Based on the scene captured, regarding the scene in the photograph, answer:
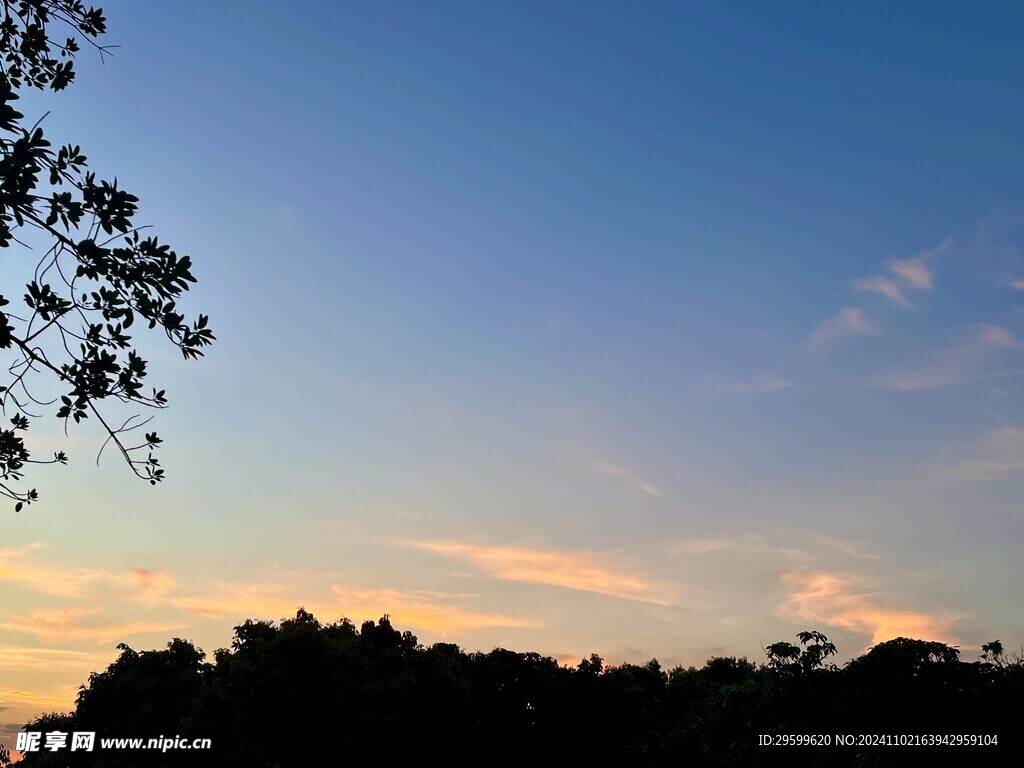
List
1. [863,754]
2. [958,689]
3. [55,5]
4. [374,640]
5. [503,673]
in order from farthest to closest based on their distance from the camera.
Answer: [503,673] < [374,640] < [958,689] < [863,754] < [55,5]

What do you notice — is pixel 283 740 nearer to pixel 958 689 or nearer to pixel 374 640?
pixel 374 640

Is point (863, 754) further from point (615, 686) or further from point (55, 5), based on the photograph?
point (615, 686)

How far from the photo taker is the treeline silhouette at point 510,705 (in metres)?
26.6

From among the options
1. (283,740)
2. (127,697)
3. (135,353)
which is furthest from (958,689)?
(127,697)

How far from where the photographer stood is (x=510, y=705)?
75.8 metres

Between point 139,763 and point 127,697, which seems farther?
point 127,697

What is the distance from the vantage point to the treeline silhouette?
26609mm

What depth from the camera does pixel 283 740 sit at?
56500mm

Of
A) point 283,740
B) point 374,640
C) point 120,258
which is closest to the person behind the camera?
point 120,258

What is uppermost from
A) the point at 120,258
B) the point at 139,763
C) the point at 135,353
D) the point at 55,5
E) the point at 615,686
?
the point at 55,5

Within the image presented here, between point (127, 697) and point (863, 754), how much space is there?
2208 inches

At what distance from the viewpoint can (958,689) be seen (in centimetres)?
2681

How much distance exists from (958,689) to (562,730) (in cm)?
5293

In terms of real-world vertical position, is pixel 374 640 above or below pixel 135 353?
below
